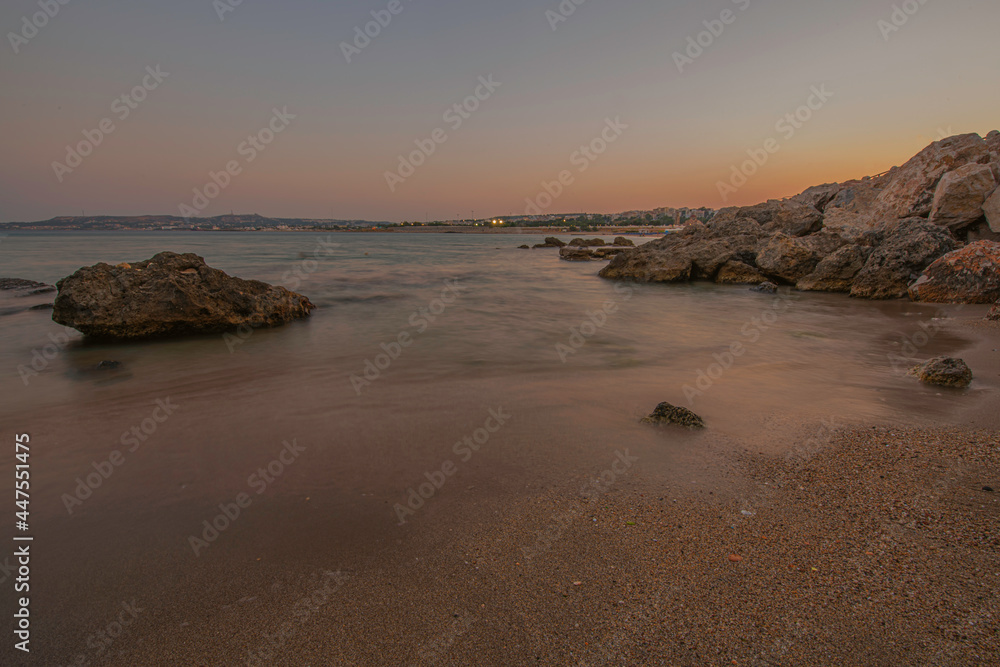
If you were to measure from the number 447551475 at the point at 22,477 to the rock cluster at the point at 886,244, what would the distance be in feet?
56.4

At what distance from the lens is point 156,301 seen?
27.5ft

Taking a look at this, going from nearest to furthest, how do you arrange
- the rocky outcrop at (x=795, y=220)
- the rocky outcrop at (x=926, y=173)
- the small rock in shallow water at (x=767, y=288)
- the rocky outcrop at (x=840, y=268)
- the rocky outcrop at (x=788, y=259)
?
the rocky outcrop at (x=840, y=268), the small rock in shallow water at (x=767, y=288), the rocky outcrop at (x=926, y=173), the rocky outcrop at (x=788, y=259), the rocky outcrop at (x=795, y=220)

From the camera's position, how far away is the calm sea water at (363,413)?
9.87 feet

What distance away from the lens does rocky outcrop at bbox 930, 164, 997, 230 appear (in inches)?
575

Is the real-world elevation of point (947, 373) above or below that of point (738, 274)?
below

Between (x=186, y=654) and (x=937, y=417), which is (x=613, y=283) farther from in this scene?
(x=186, y=654)

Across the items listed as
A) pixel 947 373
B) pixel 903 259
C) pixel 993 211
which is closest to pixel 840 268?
pixel 903 259

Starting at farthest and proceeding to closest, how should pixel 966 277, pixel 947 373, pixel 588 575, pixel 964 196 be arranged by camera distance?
pixel 964 196 < pixel 966 277 < pixel 947 373 < pixel 588 575

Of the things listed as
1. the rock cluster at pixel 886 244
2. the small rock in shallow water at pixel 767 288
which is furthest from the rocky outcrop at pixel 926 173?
the small rock in shallow water at pixel 767 288

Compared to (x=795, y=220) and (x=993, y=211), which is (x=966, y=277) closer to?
(x=993, y=211)

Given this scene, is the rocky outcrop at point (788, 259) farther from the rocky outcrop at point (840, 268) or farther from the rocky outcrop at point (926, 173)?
the rocky outcrop at point (926, 173)

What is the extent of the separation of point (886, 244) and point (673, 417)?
48.7ft

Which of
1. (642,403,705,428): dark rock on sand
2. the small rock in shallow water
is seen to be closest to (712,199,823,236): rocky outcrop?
the small rock in shallow water

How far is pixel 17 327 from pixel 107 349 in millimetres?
3829
